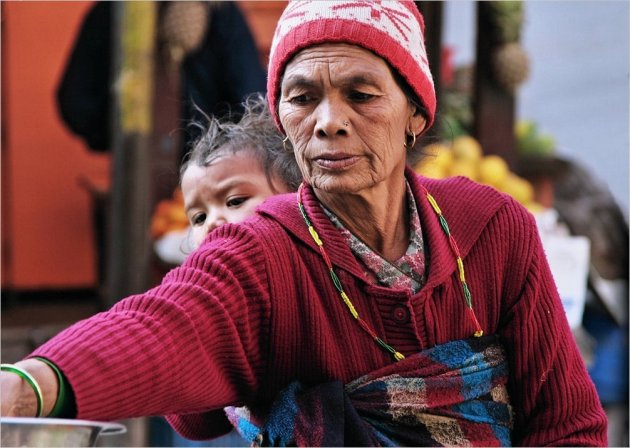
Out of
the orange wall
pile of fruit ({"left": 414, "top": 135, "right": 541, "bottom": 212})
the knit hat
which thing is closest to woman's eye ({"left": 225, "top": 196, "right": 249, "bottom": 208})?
the knit hat

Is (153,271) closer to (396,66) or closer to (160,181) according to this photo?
(160,181)

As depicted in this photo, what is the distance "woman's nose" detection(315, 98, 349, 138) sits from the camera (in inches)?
70.8

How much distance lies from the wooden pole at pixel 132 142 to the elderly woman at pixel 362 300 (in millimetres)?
2447

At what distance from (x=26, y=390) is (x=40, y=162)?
209 inches

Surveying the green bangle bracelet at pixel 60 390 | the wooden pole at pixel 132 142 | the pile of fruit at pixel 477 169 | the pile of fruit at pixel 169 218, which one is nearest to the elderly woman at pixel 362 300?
the green bangle bracelet at pixel 60 390

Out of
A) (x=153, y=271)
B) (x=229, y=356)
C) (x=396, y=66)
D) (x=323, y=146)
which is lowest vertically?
(x=153, y=271)

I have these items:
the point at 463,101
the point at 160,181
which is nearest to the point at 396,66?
the point at 160,181

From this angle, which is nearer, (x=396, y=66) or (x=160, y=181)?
(x=396, y=66)

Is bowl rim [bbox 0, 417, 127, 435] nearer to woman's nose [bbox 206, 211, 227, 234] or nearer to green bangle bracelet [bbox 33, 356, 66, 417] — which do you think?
green bangle bracelet [bbox 33, 356, 66, 417]

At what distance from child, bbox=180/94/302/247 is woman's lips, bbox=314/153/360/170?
48cm

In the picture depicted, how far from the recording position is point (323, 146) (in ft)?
5.98

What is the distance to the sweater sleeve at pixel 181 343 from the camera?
1519 mm

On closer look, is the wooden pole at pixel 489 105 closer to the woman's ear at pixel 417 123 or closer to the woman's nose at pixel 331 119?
the woman's ear at pixel 417 123

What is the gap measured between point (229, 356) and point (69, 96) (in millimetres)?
3596
